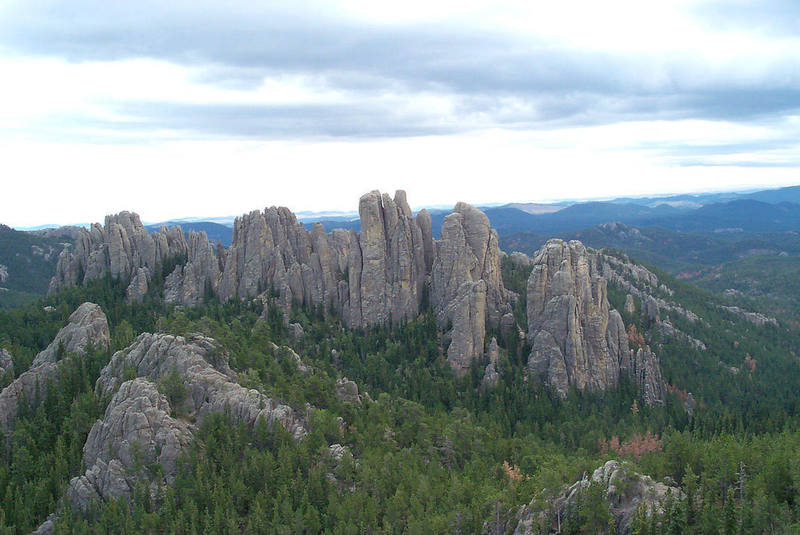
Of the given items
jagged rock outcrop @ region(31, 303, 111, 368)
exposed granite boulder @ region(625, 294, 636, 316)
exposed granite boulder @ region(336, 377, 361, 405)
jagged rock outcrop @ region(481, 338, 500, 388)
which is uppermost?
jagged rock outcrop @ region(31, 303, 111, 368)

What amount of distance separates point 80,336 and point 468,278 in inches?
2355

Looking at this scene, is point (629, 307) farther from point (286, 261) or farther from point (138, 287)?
point (138, 287)

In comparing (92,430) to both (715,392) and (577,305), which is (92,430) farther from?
(715,392)

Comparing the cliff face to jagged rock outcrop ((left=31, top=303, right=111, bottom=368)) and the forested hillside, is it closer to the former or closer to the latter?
the forested hillside

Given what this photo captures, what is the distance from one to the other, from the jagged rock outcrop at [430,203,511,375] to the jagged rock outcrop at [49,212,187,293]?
59594mm

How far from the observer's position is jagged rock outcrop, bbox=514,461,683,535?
43.1 m

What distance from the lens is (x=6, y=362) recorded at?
262 ft

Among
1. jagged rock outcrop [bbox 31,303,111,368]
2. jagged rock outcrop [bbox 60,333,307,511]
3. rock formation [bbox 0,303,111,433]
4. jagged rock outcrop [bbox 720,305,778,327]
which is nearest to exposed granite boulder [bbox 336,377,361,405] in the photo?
jagged rock outcrop [bbox 60,333,307,511]

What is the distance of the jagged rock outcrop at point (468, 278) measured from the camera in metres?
102

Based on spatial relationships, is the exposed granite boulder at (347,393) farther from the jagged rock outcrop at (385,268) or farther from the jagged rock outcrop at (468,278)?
the jagged rock outcrop at (385,268)

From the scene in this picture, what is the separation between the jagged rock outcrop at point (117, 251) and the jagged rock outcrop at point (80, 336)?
4464cm

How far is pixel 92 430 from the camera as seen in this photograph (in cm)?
6116

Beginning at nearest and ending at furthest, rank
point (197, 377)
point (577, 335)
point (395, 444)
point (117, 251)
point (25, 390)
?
point (197, 377), point (395, 444), point (25, 390), point (577, 335), point (117, 251)

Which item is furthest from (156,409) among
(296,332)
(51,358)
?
(296,332)
